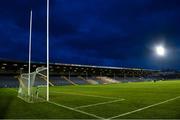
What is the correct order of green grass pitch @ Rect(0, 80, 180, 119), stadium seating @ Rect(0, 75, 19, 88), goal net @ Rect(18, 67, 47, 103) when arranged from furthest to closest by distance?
stadium seating @ Rect(0, 75, 19, 88) → goal net @ Rect(18, 67, 47, 103) → green grass pitch @ Rect(0, 80, 180, 119)

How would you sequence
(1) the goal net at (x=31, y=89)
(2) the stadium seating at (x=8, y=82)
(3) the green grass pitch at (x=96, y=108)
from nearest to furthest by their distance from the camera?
(3) the green grass pitch at (x=96, y=108)
(1) the goal net at (x=31, y=89)
(2) the stadium seating at (x=8, y=82)

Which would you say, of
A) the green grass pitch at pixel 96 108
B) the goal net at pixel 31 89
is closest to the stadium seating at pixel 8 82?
the goal net at pixel 31 89

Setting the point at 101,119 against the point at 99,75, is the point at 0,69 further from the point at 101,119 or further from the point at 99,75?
the point at 101,119

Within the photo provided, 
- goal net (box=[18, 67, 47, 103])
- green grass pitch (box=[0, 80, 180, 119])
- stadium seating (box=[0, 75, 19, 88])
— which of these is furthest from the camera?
stadium seating (box=[0, 75, 19, 88])

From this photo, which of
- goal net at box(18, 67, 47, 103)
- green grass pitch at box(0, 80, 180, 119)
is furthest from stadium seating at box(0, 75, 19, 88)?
green grass pitch at box(0, 80, 180, 119)

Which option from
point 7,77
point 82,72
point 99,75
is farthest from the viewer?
point 99,75

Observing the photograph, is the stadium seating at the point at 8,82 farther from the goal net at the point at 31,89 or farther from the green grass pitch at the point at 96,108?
the green grass pitch at the point at 96,108

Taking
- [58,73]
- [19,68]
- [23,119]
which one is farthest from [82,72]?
[23,119]

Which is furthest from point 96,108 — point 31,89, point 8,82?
point 8,82

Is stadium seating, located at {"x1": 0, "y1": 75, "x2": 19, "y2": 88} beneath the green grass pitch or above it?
above

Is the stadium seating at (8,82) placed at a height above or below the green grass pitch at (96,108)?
above

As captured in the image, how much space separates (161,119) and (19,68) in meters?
72.3

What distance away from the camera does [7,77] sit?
74812 mm

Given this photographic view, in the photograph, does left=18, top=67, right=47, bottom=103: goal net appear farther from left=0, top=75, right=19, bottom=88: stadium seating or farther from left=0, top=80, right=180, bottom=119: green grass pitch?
left=0, top=75, right=19, bottom=88: stadium seating
